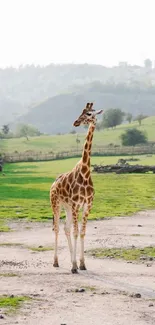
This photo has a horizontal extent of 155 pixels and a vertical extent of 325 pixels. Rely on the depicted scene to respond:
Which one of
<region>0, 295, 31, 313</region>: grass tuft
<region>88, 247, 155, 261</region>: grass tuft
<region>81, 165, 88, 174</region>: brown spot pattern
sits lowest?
<region>88, 247, 155, 261</region>: grass tuft

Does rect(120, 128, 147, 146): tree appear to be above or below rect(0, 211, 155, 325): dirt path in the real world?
above

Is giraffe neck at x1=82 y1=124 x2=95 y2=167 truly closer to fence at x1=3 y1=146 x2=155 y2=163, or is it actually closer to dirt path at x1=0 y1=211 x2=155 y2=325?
dirt path at x1=0 y1=211 x2=155 y2=325

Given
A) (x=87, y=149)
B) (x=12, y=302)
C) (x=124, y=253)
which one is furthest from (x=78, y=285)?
(x=124, y=253)

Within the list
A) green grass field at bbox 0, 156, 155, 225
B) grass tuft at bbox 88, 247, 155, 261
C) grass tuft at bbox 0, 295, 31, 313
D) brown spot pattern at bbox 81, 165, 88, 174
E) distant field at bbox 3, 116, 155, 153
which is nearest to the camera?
grass tuft at bbox 0, 295, 31, 313

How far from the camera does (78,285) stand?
1653cm

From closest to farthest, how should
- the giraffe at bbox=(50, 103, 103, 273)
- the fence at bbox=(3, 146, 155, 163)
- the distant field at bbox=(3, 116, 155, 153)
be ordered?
1. the giraffe at bbox=(50, 103, 103, 273)
2. the fence at bbox=(3, 146, 155, 163)
3. the distant field at bbox=(3, 116, 155, 153)

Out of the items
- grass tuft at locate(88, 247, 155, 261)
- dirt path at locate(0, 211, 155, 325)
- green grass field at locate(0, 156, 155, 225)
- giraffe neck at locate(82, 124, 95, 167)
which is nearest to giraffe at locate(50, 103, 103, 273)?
giraffe neck at locate(82, 124, 95, 167)

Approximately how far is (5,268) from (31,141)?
168559 millimetres

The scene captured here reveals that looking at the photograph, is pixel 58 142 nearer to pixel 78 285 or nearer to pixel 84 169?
pixel 84 169

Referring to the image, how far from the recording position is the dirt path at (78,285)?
13359 millimetres

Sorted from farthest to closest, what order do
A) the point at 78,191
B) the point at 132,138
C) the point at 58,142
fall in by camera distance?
the point at 58,142, the point at 132,138, the point at 78,191

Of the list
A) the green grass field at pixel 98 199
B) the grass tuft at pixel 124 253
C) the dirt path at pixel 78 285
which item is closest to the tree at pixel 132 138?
the green grass field at pixel 98 199

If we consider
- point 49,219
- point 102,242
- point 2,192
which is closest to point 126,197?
point 2,192

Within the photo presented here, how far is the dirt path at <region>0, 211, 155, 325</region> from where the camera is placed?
13359 mm
